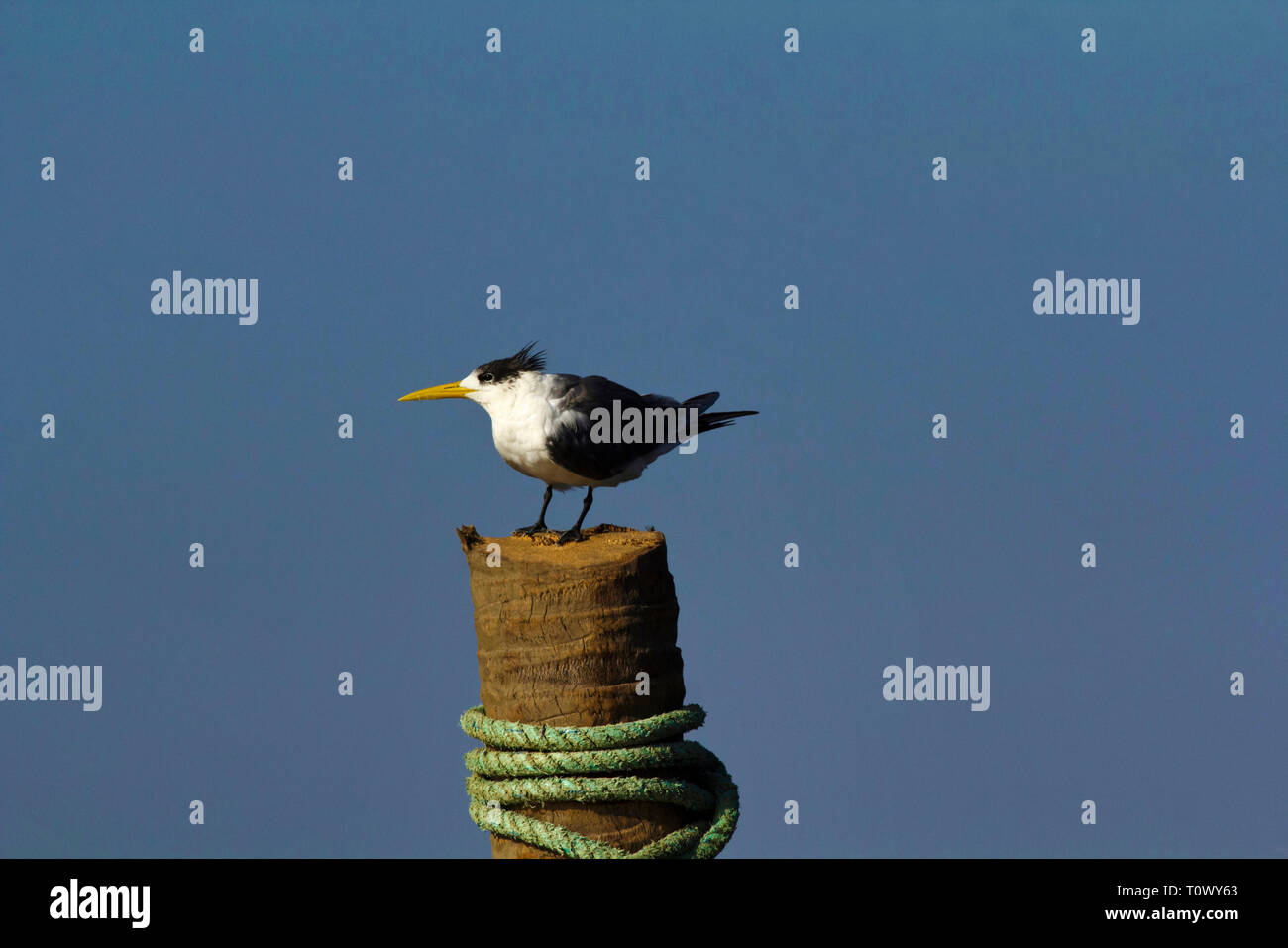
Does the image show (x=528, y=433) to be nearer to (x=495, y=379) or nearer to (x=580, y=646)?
(x=495, y=379)

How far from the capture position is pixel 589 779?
19.8 ft

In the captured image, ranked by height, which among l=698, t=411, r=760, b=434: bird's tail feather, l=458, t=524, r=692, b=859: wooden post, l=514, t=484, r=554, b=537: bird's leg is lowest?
l=458, t=524, r=692, b=859: wooden post

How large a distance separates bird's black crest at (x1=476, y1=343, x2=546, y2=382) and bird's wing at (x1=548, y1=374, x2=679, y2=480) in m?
0.15

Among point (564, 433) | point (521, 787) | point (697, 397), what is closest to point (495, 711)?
point (521, 787)

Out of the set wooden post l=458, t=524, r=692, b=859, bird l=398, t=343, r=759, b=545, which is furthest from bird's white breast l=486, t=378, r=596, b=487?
wooden post l=458, t=524, r=692, b=859

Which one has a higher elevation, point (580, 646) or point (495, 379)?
point (495, 379)

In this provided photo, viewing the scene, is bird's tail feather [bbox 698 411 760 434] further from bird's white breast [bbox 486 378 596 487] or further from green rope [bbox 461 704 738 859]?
green rope [bbox 461 704 738 859]

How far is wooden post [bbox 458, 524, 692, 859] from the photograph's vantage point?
605 centimetres

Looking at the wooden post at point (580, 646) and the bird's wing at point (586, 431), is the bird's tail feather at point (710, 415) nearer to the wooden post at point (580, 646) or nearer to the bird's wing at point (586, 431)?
the bird's wing at point (586, 431)

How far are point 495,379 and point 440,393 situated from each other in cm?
34

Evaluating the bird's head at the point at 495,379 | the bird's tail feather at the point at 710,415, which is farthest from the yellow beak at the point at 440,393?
the bird's tail feather at the point at 710,415

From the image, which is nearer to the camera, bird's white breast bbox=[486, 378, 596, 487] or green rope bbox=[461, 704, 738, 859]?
green rope bbox=[461, 704, 738, 859]

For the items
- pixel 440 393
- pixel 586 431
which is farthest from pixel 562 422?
pixel 440 393

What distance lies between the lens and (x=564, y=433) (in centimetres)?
720
